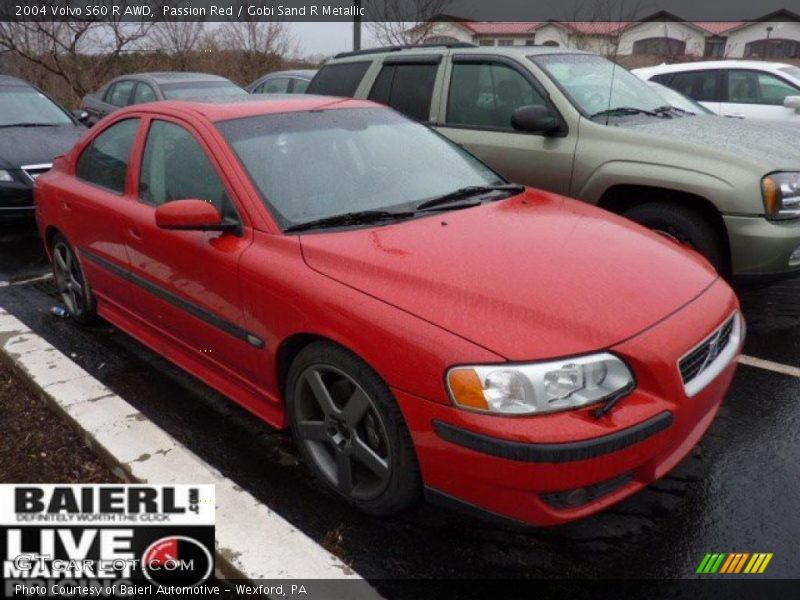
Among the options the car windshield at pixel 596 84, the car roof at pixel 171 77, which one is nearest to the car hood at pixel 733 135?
the car windshield at pixel 596 84

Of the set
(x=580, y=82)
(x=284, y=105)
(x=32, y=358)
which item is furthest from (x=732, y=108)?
(x=32, y=358)

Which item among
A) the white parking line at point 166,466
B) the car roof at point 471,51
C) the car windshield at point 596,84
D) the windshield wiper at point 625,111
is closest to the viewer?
the white parking line at point 166,466

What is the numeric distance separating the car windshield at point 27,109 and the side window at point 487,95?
5195 millimetres

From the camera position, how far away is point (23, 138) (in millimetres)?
6898

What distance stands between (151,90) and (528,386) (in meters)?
8.75

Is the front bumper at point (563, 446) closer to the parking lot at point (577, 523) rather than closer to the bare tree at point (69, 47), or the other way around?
the parking lot at point (577, 523)

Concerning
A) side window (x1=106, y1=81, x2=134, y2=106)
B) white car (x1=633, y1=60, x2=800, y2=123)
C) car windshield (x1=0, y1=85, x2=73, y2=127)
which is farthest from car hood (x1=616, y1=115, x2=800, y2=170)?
side window (x1=106, y1=81, x2=134, y2=106)

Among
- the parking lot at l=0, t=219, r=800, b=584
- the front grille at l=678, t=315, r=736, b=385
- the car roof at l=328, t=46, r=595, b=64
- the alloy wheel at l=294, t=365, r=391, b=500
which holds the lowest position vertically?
the parking lot at l=0, t=219, r=800, b=584

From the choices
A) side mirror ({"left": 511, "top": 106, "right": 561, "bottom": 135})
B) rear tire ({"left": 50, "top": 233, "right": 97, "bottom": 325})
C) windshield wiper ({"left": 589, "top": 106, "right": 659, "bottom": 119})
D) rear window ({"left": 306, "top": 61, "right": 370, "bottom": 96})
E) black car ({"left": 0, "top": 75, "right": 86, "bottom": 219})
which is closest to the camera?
rear tire ({"left": 50, "top": 233, "right": 97, "bottom": 325})

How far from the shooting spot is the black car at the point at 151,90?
911 cm

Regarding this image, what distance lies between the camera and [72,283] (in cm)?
427

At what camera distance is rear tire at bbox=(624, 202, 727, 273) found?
3.92 metres

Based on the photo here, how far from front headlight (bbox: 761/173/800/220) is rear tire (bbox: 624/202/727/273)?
326 mm

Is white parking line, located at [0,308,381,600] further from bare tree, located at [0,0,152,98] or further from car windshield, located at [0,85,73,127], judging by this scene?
bare tree, located at [0,0,152,98]
